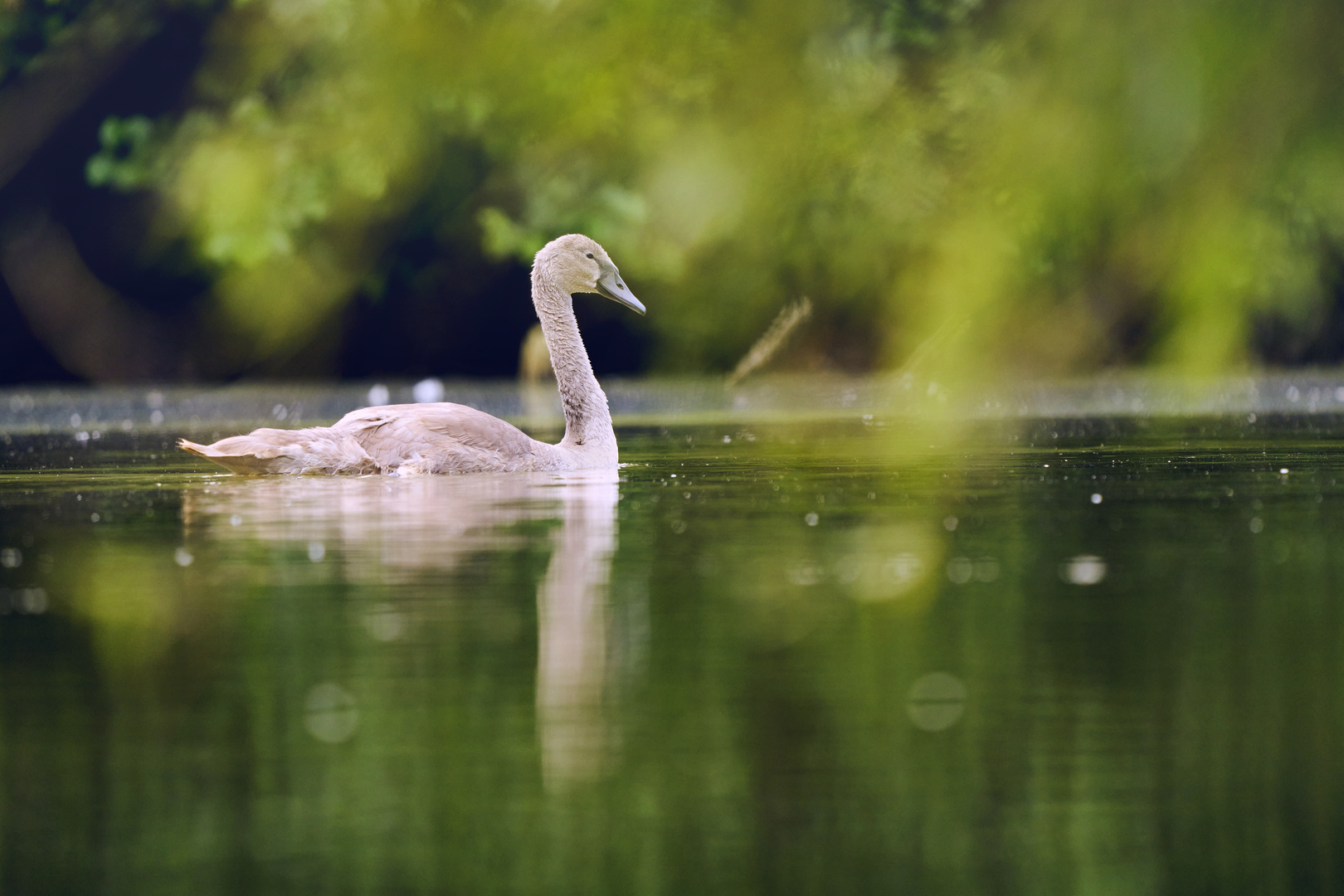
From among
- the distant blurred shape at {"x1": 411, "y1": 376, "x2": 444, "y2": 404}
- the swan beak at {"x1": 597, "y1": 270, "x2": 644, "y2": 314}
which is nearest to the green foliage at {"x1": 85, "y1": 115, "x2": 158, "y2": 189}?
the distant blurred shape at {"x1": 411, "y1": 376, "x2": 444, "y2": 404}

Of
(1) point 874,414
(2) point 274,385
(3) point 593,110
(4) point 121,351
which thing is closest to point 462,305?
(2) point 274,385

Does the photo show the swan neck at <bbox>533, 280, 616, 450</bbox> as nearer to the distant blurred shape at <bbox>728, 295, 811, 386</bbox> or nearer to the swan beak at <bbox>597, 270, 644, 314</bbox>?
the swan beak at <bbox>597, 270, 644, 314</bbox>

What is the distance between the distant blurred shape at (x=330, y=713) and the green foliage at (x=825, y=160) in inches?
296

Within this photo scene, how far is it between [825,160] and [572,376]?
17.1 ft

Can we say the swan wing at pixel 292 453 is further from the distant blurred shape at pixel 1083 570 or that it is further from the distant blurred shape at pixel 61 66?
the distant blurred shape at pixel 61 66

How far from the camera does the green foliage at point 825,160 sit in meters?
11.4

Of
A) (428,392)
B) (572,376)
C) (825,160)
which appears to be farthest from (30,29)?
(572,376)

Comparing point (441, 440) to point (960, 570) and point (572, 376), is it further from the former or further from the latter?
point (960, 570)

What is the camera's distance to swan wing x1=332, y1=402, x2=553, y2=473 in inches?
389

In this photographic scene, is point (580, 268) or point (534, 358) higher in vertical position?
point (534, 358)

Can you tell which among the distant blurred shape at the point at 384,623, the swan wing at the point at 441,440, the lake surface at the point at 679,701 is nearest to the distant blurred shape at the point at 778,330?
the swan wing at the point at 441,440

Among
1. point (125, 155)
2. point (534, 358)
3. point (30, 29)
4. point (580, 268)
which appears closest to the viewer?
point (580, 268)

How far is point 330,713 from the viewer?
4.21 metres

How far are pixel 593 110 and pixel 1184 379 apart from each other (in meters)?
8.60
